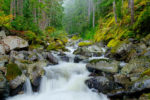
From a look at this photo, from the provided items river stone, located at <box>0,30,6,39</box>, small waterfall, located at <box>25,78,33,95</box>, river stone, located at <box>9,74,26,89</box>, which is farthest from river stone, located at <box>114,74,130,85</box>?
river stone, located at <box>0,30,6,39</box>

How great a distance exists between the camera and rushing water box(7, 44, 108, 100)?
523cm

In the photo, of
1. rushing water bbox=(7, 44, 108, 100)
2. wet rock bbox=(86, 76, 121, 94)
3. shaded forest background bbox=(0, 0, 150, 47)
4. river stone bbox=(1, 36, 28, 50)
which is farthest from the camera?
shaded forest background bbox=(0, 0, 150, 47)

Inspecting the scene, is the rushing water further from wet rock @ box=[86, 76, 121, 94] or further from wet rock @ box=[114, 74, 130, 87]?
wet rock @ box=[114, 74, 130, 87]

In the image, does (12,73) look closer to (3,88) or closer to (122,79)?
(3,88)

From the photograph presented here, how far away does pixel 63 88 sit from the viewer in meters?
6.19

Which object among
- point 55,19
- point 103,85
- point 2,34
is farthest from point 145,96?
point 55,19

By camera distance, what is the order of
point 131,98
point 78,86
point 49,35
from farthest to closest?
1. point 49,35
2. point 78,86
3. point 131,98

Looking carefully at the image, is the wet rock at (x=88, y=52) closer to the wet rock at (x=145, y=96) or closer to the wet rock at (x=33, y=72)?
the wet rock at (x=33, y=72)

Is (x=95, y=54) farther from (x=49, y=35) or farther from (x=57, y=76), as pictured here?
(x=49, y=35)

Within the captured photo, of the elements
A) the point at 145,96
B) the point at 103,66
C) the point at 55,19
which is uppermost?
the point at 55,19

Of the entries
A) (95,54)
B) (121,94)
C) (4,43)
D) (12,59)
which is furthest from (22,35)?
(121,94)

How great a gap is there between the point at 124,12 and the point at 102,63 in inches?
448

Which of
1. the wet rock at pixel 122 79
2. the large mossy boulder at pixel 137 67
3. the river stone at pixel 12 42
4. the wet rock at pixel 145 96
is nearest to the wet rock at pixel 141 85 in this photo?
the wet rock at pixel 145 96

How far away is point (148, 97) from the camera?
381 cm
